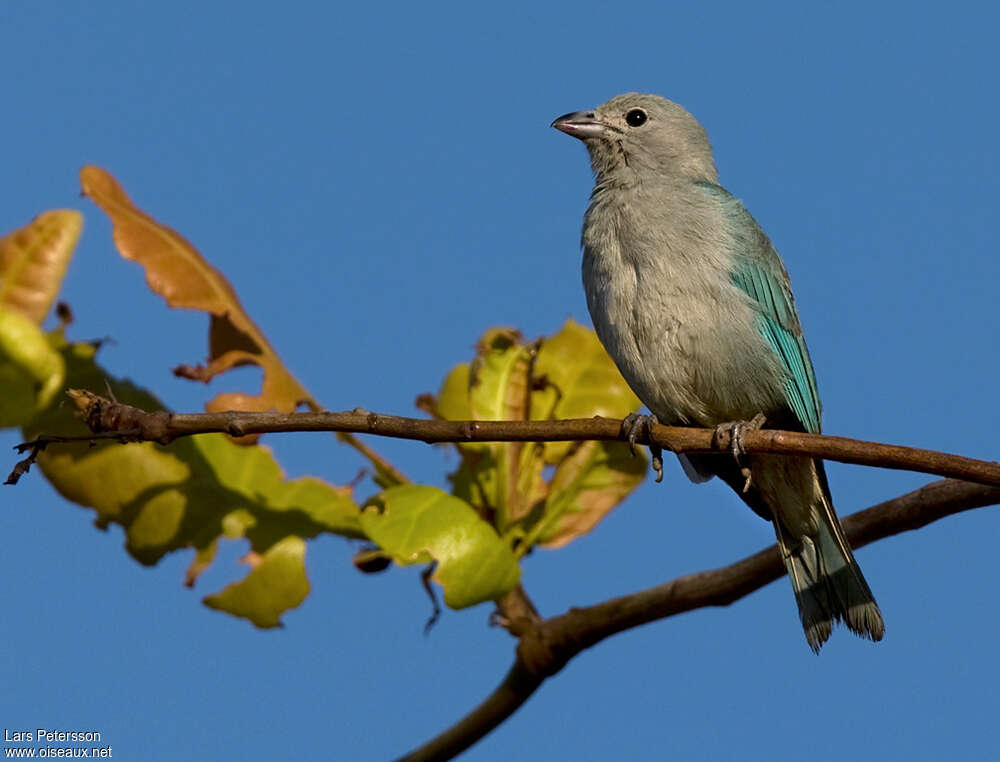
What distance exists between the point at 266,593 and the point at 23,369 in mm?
1178

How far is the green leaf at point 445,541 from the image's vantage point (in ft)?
11.0

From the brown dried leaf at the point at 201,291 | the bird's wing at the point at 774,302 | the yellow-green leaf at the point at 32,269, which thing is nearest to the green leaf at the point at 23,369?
the yellow-green leaf at the point at 32,269

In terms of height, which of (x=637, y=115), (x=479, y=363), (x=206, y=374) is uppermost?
(x=637, y=115)

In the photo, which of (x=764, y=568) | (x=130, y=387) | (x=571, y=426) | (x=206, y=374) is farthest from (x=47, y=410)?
(x=764, y=568)

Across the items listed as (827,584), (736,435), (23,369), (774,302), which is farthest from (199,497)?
(774,302)

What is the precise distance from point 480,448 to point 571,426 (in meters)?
1.10

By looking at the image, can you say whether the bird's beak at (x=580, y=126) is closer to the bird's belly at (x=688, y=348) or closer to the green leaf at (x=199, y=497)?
the bird's belly at (x=688, y=348)

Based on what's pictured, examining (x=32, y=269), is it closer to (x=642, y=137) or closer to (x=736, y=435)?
(x=736, y=435)

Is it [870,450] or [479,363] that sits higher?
[479,363]

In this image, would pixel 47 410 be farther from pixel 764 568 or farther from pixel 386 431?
pixel 764 568

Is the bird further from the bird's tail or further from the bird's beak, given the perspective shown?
the bird's beak

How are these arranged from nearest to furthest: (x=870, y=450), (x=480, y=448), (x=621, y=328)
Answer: (x=870, y=450) → (x=480, y=448) → (x=621, y=328)

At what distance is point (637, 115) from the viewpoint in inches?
240

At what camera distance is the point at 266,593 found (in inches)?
136
